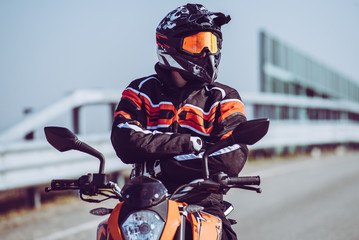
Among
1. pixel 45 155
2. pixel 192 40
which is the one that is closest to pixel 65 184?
pixel 192 40

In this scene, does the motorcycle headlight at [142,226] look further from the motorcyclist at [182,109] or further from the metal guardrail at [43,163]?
→ the metal guardrail at [43,163]

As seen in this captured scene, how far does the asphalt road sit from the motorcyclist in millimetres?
3593

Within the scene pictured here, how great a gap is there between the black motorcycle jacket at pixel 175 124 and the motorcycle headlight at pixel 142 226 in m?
0.55

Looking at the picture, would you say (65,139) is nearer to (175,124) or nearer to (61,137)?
(61,137)

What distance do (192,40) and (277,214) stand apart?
218 inches

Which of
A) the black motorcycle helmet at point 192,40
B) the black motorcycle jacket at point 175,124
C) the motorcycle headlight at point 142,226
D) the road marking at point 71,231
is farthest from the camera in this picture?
the road marking at point 71,231

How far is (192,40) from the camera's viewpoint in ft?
9.44

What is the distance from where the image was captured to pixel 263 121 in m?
2.19

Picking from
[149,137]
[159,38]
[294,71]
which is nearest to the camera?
[149,137]

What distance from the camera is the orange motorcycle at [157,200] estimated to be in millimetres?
2055

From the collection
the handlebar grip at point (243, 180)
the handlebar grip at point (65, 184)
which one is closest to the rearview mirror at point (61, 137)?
the handlebar grip at point (65, 184)

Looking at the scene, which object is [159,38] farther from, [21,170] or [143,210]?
[21,170]

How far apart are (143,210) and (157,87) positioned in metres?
1.05

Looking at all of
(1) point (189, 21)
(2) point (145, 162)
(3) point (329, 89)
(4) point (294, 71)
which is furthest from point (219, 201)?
(3) point (329, 89)
